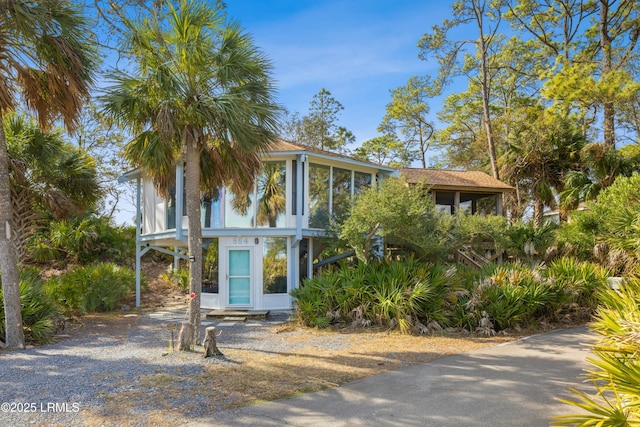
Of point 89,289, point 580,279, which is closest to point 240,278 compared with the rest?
point 89,289

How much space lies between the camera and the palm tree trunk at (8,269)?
8.79 m

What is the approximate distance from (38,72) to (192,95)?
126 inches

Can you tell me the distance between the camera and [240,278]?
1398 cm

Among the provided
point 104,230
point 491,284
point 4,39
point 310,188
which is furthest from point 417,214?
point 104,230

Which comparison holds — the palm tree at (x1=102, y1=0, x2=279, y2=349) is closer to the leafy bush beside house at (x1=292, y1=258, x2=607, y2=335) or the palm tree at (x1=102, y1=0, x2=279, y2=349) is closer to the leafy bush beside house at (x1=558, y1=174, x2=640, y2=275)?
the leafy bush beside house at (x1=292, y1=258, x2=607, y2=335)

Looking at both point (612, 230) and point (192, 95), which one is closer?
point (192, 95)

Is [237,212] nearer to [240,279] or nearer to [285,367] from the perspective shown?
[240,279]

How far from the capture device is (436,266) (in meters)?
11.8

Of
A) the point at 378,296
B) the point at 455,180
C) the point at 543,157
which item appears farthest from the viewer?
the point at 543,157

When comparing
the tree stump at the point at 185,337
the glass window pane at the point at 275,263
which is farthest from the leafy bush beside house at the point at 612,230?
the tree stump at the point at 185,337

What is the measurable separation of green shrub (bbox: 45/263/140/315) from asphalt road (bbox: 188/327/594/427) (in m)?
10.2

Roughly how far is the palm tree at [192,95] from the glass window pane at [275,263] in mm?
5190

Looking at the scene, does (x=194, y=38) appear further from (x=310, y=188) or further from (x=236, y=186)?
(x=310, y=188)

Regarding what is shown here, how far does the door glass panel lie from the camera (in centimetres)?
1396
